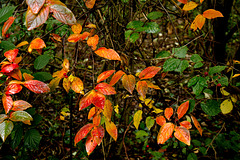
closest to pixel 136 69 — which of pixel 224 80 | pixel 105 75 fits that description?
pixel 224 80

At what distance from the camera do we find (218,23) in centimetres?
234

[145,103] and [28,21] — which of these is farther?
[145,103]

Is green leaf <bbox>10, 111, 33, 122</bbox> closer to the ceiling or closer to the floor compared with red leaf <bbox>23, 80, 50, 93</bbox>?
closer to the floor

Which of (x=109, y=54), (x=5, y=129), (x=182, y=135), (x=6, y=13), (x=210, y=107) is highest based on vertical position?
(x=6, y=13)

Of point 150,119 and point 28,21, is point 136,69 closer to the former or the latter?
point 150,119

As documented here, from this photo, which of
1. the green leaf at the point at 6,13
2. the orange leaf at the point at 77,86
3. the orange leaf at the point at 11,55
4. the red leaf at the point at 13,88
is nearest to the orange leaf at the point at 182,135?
the orange leaf at the point at 77,86

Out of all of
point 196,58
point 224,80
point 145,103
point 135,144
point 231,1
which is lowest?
point 135,144

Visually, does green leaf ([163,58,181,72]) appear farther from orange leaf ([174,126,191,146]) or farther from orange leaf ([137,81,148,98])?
orange leaf ([174,126,191,146])

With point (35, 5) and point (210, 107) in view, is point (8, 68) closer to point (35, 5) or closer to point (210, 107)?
point (35, 5)

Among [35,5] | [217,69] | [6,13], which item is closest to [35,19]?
[35,5]

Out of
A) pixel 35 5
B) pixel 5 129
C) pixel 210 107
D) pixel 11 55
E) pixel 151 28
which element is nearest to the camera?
pixel 35 5

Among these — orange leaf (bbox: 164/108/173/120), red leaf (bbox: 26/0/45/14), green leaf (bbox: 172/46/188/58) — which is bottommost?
orange leaf (bbox: 164/108/173/120)

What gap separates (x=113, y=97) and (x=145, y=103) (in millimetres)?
399

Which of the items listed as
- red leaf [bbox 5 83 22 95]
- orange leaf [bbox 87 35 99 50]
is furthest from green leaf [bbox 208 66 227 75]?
red leaf [bbox 5 83 22 95]
